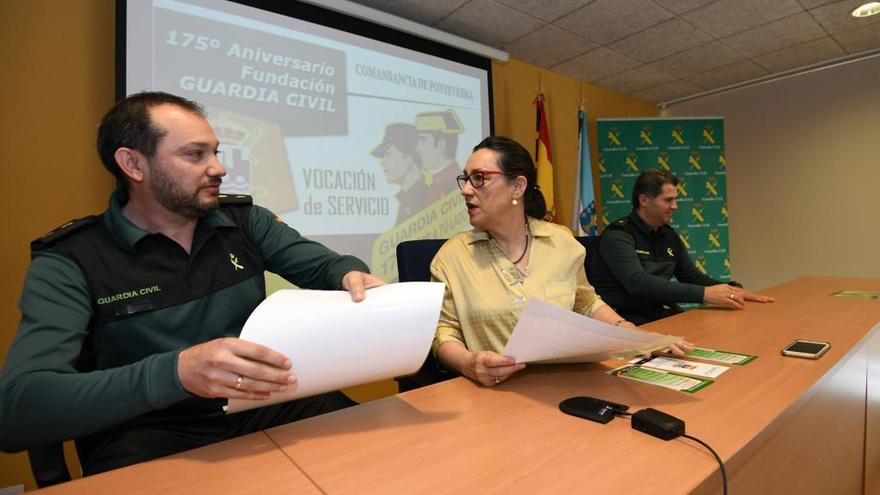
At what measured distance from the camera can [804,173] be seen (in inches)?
170

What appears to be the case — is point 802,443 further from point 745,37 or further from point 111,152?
point 745,37

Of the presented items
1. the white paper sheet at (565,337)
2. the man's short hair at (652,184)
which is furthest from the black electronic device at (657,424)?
the man's short hair at (652,184)

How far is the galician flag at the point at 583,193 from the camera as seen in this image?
397 cm

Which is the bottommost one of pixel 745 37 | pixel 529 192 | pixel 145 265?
pixel 145 265

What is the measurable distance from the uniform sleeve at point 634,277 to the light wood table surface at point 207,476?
193 cm

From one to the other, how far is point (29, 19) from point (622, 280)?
119 inches

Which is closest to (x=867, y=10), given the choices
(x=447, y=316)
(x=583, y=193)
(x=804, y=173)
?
(x=804, y=173)

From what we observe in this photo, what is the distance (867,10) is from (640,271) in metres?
2.88

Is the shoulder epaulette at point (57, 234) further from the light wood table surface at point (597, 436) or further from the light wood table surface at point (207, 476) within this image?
the light wood table surface at point (597, 436)

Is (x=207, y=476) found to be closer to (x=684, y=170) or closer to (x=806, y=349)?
(x=806, y=349)

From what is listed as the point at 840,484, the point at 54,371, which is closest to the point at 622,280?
the point at 840,484

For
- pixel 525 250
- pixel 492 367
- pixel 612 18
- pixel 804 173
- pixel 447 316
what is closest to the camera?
pixel 492 367

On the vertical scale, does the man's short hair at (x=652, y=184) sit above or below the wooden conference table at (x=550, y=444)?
above

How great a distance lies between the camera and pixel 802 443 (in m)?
0.90
